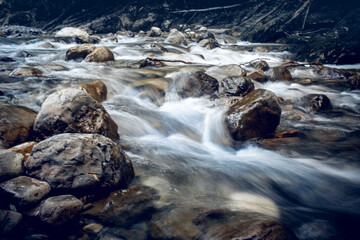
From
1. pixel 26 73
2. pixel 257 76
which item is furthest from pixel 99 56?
pixel 257 76

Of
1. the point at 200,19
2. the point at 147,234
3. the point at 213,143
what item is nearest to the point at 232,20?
the point at 200,19

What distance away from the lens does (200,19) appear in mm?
28688

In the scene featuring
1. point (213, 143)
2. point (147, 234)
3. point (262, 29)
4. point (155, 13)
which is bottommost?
point (213, 143)

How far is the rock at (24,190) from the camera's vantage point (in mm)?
1886

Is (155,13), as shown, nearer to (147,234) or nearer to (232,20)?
(232,20)

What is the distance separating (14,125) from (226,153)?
10.2 feet

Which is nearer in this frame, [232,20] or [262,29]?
[262,29]

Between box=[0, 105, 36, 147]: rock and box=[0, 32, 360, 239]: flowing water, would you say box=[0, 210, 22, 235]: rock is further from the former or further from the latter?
box=[0, 105, 36, 147]: rock

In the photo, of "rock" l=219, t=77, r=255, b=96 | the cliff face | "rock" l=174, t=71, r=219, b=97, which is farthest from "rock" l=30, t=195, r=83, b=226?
the cliff face

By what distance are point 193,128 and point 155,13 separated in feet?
89.4

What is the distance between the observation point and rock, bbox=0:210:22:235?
1678mm

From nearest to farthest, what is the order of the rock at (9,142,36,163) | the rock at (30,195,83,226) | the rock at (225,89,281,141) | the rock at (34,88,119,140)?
the rock at (30,195,83,226), the rock at (9,142,36,163), the rock at (34,88,119,140), the rock at (225,89,281,141)

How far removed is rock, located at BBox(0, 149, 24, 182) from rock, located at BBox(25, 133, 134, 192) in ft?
0.22

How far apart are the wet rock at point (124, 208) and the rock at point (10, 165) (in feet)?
2.40
